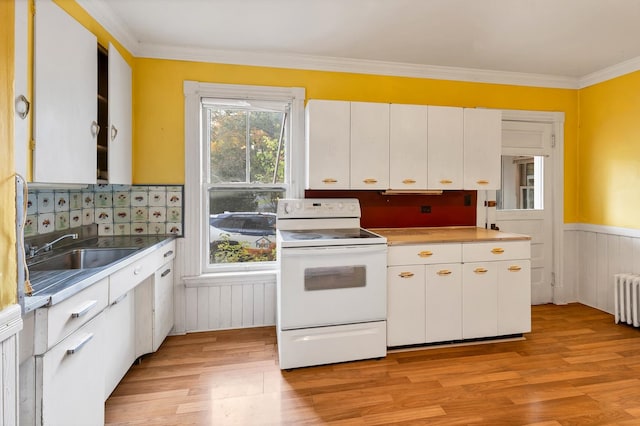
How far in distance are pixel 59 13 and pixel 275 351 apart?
2493 mm

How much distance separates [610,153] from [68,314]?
14.9ft

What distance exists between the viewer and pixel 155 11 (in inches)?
91.5

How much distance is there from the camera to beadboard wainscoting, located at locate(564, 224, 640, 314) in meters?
3.23

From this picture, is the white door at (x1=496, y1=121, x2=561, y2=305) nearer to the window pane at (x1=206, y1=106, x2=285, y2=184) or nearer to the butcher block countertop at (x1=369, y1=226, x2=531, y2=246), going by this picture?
the butcher block countertop at (x1=369, y1=226, x2=531, y2=246)

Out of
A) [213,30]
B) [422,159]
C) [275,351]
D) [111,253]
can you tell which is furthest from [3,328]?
[422,159]

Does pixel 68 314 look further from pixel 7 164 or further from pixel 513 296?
pixel 513 296

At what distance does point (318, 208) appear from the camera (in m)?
2.97

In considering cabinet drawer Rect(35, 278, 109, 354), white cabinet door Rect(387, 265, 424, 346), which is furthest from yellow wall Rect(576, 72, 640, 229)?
cabinet drawer Rect(35, 278, 109, 354)

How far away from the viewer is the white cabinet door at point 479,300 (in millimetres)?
2688

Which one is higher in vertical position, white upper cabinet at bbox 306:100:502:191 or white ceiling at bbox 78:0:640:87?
white ceiling at bbox 78:0:640:87

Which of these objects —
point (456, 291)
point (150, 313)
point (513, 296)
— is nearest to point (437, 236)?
point (456, 291)

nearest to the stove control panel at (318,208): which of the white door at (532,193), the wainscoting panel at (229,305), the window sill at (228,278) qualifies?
the window sill at (228,278)

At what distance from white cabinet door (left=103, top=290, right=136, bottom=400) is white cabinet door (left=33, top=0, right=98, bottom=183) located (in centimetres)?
77

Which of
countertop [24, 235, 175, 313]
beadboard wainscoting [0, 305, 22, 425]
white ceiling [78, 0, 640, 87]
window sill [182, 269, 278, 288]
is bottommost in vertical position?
window sill [182, 269, 278, 288]
